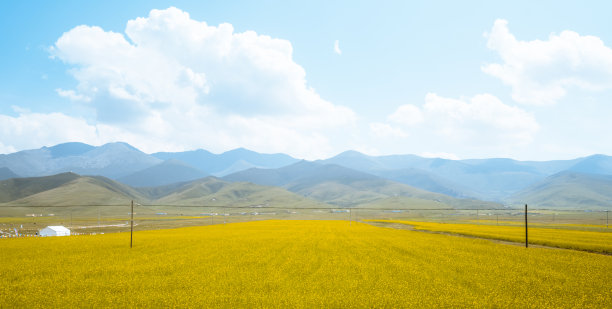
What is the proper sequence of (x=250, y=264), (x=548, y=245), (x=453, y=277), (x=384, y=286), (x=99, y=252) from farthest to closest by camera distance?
(x=548, y=245) → (x=99, y=252) → (x=250, y=264) → (x=453, y=277) → (x=384, y=286)

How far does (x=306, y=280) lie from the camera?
42.6ft

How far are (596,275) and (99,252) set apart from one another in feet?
84.5

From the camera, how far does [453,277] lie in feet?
44.8

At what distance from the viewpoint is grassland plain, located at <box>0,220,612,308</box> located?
10328mm

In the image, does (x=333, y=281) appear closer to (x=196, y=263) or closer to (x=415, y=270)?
(x=415, y=270)

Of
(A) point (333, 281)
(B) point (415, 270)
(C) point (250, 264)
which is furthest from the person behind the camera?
(C) point (250, 264)

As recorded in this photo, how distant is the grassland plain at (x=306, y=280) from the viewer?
10328 mm

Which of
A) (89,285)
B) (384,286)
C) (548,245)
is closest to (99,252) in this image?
(89,285)

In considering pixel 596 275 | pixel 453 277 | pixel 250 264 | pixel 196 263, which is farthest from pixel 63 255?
pixel 596 275

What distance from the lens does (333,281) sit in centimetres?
1280

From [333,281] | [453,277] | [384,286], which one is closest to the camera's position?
[384,286]

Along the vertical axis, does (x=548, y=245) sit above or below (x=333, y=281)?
below

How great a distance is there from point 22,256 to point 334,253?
18.1m

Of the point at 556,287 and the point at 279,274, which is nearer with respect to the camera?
the point at 556,287
